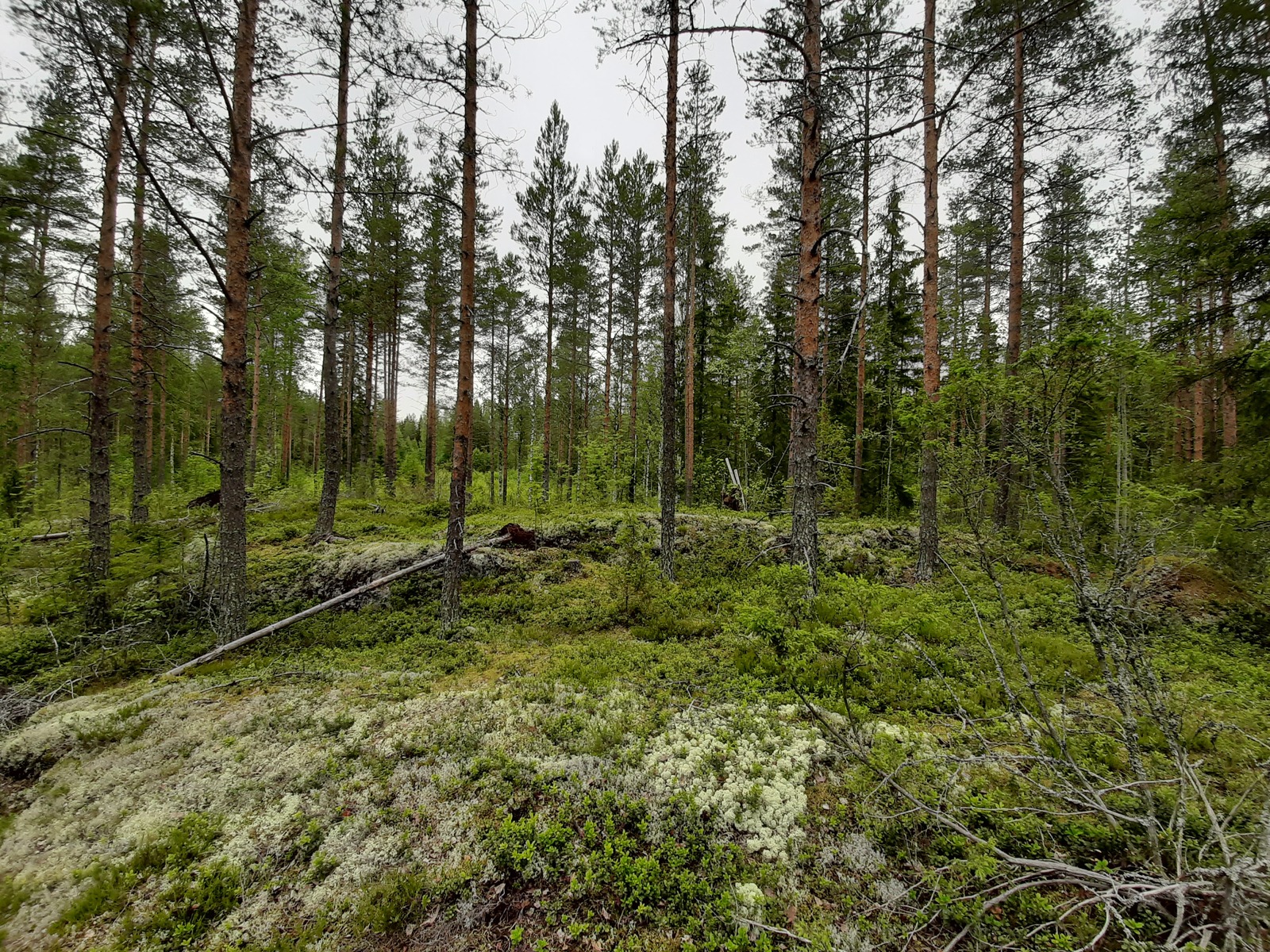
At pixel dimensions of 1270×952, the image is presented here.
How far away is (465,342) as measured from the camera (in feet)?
22.3

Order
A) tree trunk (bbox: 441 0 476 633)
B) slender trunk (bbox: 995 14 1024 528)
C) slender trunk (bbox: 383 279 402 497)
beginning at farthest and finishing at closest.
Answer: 1. slender trunk (bbox: 383 279 402 497)
2. slender trunk (bbox: 995 14 1024 528)
3. tree trunk (bbox: 441 0 476 633)

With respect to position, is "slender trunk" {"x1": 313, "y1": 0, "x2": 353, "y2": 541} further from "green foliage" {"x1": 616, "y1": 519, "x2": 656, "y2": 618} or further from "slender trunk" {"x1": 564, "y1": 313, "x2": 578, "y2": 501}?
"slender trunk" {"x1": 564, "y1": 313, "x2": 578, "y2": 501}

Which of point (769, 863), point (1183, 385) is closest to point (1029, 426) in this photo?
point (769, 863)

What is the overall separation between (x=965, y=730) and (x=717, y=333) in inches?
777

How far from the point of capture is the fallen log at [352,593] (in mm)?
5670

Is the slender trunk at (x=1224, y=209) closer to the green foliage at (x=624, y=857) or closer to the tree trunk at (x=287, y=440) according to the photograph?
the green foliage at (x=624, y=857)

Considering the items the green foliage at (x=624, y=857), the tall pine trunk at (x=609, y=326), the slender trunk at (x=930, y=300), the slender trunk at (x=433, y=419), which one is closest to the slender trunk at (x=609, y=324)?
the tall pine trunk at (x=609, y=326)

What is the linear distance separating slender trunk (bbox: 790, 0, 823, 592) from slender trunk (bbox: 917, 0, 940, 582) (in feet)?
13.2

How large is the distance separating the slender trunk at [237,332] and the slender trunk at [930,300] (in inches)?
451

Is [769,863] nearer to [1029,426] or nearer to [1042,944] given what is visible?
[1042,944]

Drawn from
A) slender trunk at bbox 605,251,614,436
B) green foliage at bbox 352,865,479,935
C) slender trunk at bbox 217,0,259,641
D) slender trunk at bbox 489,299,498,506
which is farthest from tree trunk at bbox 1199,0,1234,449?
slender trunk at bbox 489,299,498,506

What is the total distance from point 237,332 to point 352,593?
4.18 m

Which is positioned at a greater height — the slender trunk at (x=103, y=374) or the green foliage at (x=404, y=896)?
the slender trunk at (x=103, y=374)

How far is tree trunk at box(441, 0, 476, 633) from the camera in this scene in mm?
6668
